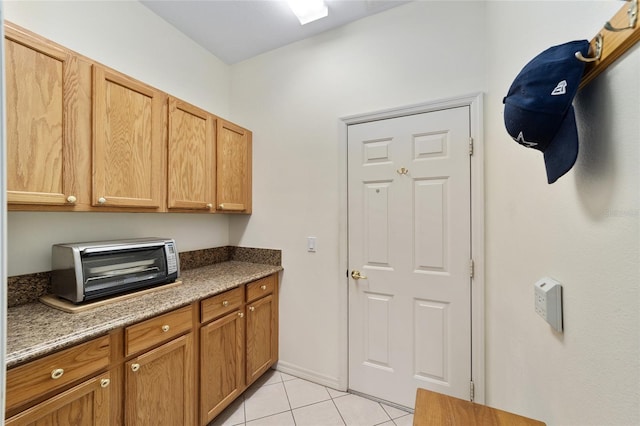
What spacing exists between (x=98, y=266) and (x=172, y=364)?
25.9 inches

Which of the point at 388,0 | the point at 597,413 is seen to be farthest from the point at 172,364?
the point at 388,0

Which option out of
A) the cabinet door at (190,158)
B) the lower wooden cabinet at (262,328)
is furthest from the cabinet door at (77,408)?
the cabinet door at (190,158)

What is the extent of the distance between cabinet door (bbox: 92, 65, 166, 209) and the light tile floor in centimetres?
153

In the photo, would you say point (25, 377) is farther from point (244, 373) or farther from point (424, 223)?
point (424, 223)

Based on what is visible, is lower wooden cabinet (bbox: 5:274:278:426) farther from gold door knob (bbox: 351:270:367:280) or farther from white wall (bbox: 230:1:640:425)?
gold door knob (bbox: 351:270:367:280)

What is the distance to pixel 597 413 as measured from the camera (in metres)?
0.58

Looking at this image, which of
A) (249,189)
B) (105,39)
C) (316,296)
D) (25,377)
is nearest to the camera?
(25,377)

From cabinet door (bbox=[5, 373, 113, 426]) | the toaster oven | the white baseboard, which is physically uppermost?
the toaster oven

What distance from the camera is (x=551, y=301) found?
2.55 feet

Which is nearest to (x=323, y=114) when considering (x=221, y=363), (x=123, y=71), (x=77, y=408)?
(x=123, y=71)

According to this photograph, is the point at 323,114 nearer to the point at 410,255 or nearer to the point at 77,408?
the point at 410,255

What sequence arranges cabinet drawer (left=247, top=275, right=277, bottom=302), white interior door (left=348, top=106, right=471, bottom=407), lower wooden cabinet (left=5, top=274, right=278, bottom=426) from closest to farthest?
lower wooden cabinet (left=5, top=274, right=278, bottom=426) < white interior door (left=348, top=106, right=471, bottom=407) < cabinet drawer (left=247, top=275, right=277, bottom=302)

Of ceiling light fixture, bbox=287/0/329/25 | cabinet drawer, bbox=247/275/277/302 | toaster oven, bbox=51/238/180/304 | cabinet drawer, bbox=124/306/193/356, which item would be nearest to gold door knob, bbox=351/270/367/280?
cabinet drawer, bbox=247/275/277/302

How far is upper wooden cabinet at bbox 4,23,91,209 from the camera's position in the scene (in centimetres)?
111
